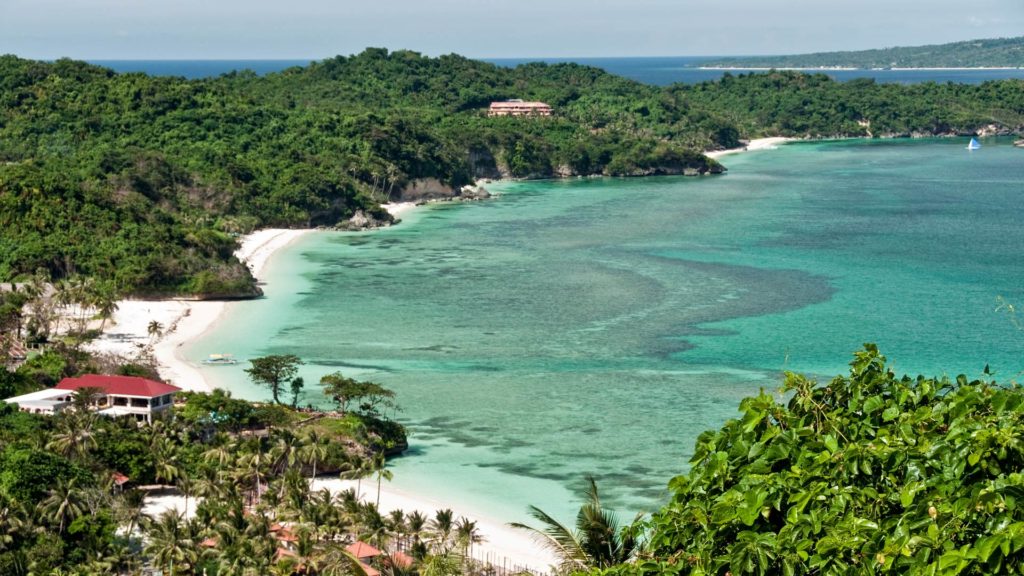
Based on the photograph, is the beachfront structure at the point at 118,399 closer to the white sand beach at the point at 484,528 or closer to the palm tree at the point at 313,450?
the palm tree at the point at 313,450

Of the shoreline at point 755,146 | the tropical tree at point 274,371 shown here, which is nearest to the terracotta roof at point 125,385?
the tropical tree at point 274,371

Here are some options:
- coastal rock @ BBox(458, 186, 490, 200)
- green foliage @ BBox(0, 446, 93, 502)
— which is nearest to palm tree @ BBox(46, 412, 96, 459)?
green foliage @ BBox(0, 446, 93, 502)

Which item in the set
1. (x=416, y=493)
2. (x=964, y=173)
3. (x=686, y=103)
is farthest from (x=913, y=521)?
(x=686, y=103)

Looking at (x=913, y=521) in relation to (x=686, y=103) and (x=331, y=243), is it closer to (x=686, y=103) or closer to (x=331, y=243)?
(x=331, y=243)

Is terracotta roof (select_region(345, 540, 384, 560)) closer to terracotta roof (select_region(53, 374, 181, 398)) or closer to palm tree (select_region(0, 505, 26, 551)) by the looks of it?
palm tree (select_region(0, 505, 26, 551))

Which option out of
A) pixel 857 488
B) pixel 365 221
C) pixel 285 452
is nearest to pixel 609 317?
pixel 285 452

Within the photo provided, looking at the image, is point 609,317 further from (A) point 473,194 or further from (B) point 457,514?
(A) point 473,194
